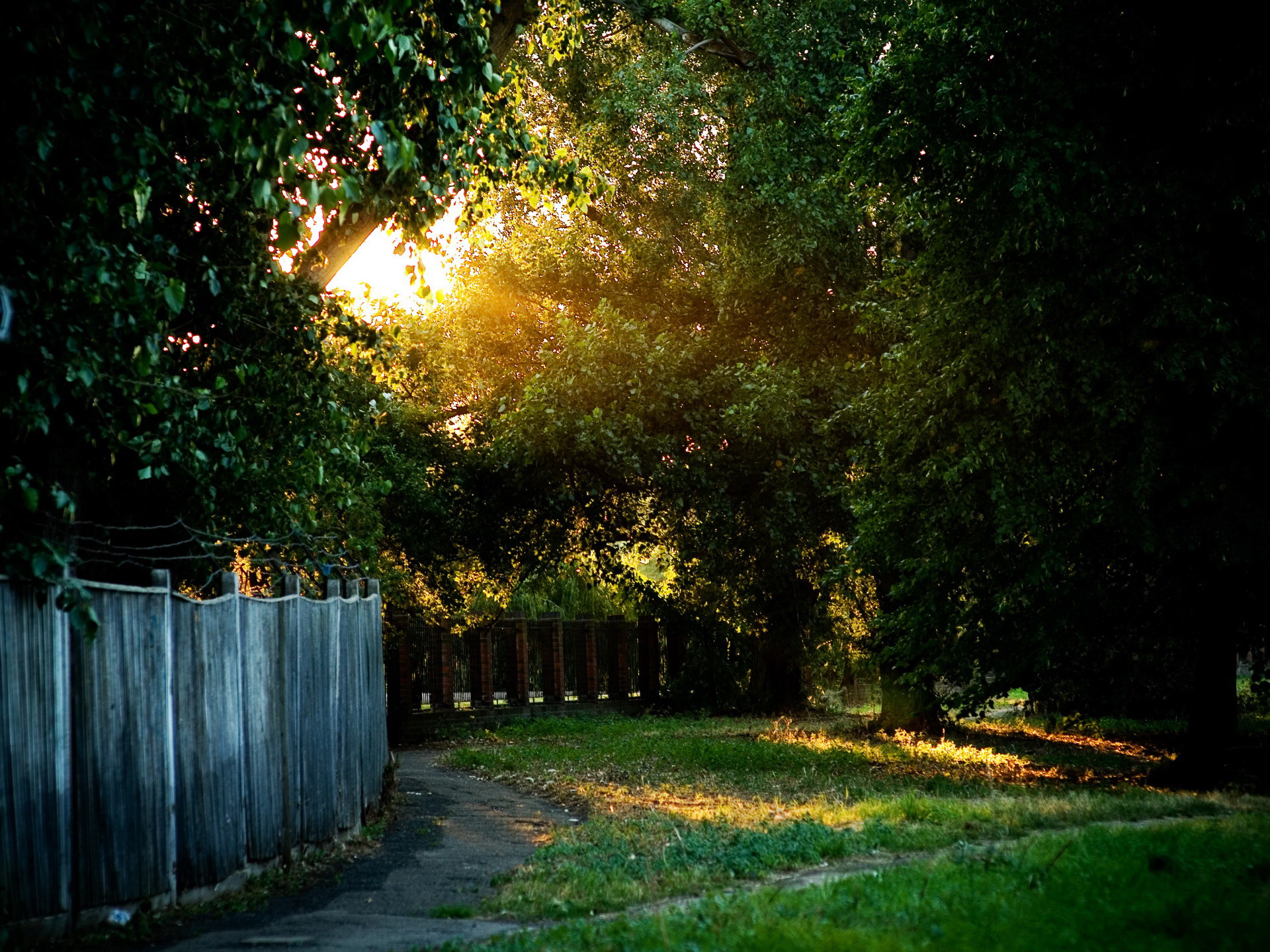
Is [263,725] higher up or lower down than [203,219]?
lower down

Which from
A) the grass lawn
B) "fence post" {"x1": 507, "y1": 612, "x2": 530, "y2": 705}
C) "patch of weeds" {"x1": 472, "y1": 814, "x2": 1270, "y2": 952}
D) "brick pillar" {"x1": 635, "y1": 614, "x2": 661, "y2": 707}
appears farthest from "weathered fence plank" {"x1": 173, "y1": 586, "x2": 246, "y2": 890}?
"brick pillar" {"x1": 635, "y1": 614, "x2": 661, "y2": 707}

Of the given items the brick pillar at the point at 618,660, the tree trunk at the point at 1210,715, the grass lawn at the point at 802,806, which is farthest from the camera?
the brick pillar at the point at 618,660

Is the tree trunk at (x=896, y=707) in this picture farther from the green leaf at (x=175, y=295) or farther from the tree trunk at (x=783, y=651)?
the green leaf at (x=175, y=295)

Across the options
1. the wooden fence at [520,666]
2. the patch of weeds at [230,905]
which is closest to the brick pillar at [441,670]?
the wooden fence at [520,666]

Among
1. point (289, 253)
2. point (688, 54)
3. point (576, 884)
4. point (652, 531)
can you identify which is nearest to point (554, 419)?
point (652, 531)

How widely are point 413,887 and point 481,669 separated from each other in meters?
16.9

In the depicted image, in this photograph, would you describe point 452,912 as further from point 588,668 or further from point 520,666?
point 588,668

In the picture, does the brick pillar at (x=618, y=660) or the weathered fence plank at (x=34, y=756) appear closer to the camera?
the weathered fence plank at (x=34, y=756)

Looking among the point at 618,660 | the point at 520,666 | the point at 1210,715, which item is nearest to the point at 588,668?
the point at 618,660

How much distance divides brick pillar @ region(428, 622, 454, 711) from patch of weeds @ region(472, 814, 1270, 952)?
17140 mm

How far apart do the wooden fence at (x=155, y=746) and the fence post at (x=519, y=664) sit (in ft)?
50.5

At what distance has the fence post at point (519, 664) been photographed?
83.6ft

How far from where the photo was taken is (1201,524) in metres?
11.8

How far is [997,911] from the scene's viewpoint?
640 centimetres
